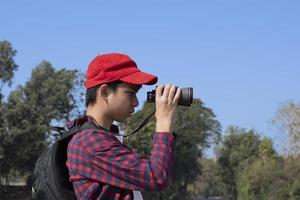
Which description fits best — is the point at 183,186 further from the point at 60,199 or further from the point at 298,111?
the point at 60,199

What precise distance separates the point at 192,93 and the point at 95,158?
18.3 inches

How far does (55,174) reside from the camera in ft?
7.30

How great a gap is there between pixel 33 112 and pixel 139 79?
44.4 metres

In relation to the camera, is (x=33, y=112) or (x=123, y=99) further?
(x=33, y=112)

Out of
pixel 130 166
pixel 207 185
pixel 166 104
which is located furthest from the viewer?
pixel 207 185

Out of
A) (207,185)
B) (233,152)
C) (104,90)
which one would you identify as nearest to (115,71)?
(104,90)

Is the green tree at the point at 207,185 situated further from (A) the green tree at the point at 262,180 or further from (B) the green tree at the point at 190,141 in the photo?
(A) the green tree at the point at 262,180

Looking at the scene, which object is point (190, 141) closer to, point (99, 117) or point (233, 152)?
point (233, 152)

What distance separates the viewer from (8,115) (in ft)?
145

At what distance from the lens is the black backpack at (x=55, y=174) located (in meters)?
2.21

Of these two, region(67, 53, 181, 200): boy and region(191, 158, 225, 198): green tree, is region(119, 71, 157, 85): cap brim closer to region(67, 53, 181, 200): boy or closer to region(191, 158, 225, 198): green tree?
region(67, 53, 181, 200): boy

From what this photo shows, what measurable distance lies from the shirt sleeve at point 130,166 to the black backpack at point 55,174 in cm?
12

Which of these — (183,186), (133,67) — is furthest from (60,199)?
(183,186)

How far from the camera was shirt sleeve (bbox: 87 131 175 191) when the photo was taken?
2.16 m
